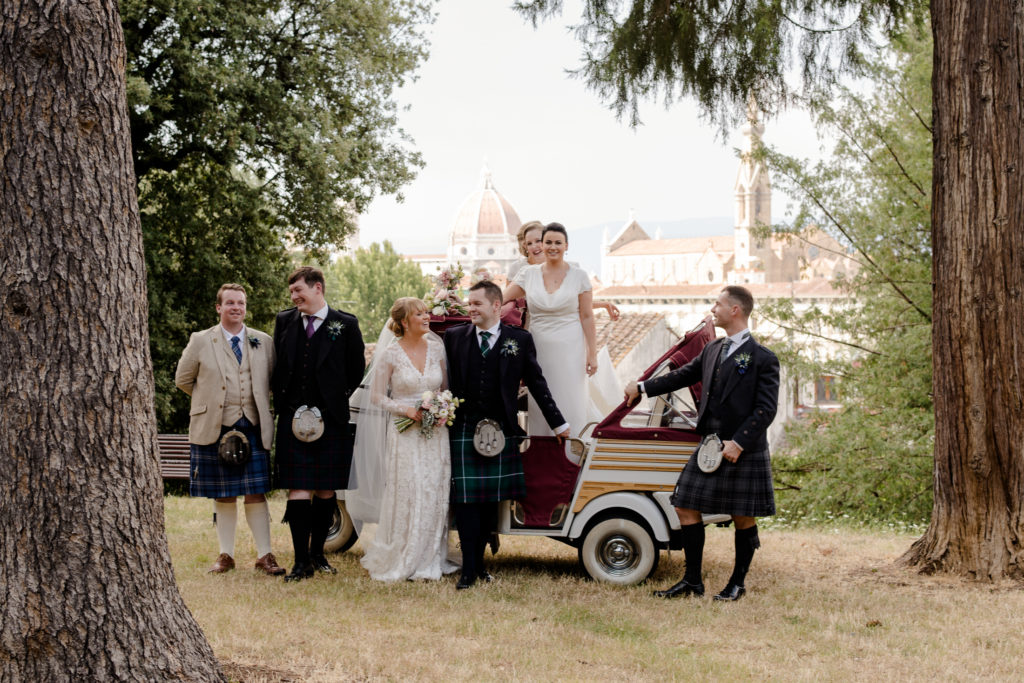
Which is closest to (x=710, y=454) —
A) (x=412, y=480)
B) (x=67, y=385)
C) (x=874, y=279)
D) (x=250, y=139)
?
(x=412, y=480)

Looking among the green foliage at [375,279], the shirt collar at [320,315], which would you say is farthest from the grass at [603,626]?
the green foliage at [375,279]

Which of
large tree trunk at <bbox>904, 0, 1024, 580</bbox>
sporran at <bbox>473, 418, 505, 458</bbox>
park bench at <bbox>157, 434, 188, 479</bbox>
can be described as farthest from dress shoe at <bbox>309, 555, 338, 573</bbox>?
park bench at <bbox>157, 434, 188, 479</bbox>

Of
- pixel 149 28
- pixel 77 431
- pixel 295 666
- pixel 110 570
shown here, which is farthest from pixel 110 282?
pixel 149 28

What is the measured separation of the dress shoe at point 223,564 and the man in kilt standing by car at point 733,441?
2.96 metres

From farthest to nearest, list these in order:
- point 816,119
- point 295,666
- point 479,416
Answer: point 816,119 → point 479,416 → point 295,666

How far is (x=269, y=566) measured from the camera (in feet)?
23.0

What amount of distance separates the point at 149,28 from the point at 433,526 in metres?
12.2

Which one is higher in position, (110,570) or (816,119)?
(816,119)

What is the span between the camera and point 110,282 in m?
3.90

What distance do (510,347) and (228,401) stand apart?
189cm

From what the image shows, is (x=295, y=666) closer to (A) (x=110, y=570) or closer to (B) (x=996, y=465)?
(A) (x=110, y=570)

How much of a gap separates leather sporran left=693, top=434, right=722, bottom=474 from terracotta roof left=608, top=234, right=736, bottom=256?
472ft

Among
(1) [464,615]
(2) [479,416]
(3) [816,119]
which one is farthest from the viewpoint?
(3) [816,119]

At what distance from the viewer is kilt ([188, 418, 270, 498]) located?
6836 mm
